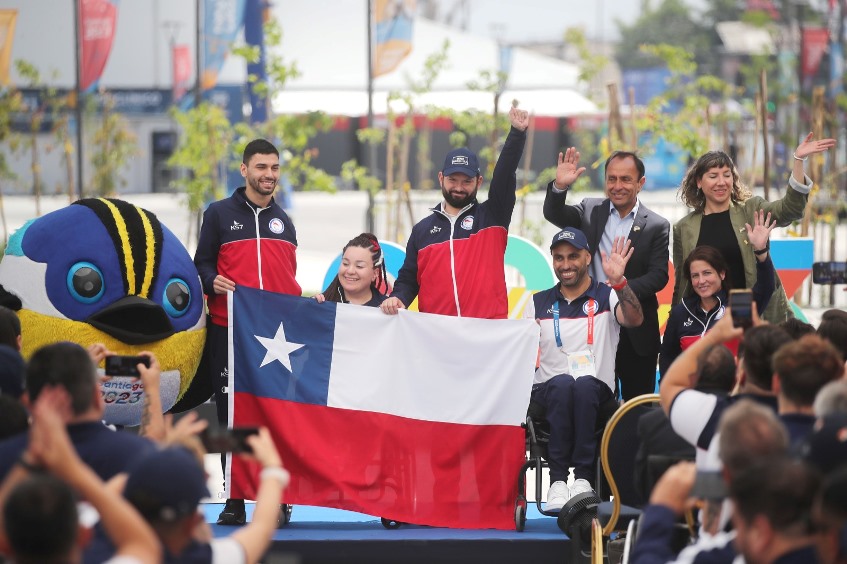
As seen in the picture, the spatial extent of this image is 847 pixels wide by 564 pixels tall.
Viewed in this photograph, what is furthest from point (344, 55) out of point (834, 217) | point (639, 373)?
point (639, 373)

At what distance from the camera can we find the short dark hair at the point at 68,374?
450cm

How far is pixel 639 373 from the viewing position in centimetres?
780

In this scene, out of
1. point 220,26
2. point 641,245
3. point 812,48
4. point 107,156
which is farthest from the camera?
point 812,48

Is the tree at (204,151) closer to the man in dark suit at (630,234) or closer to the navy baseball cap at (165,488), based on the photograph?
the man in dark suit at (630,234)

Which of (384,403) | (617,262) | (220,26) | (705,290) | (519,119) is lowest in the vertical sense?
(384,403)

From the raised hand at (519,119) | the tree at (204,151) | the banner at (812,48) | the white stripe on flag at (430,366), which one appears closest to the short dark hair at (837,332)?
the white stripe on flag at (430,366)

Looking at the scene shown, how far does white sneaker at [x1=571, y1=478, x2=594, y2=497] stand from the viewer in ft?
23.1

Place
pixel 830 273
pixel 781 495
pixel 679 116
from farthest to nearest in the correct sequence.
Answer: pixel 679 116, pixel 830 273, pixel 781 495

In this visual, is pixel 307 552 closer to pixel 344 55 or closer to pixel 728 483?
pixel 728 483

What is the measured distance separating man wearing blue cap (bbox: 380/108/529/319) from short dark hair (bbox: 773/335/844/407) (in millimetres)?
3016

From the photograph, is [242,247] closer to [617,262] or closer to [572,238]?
[572,238]

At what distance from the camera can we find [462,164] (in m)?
7.50

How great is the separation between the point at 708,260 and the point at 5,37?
38.8 feet

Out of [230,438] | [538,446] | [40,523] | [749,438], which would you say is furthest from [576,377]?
[40,523]
